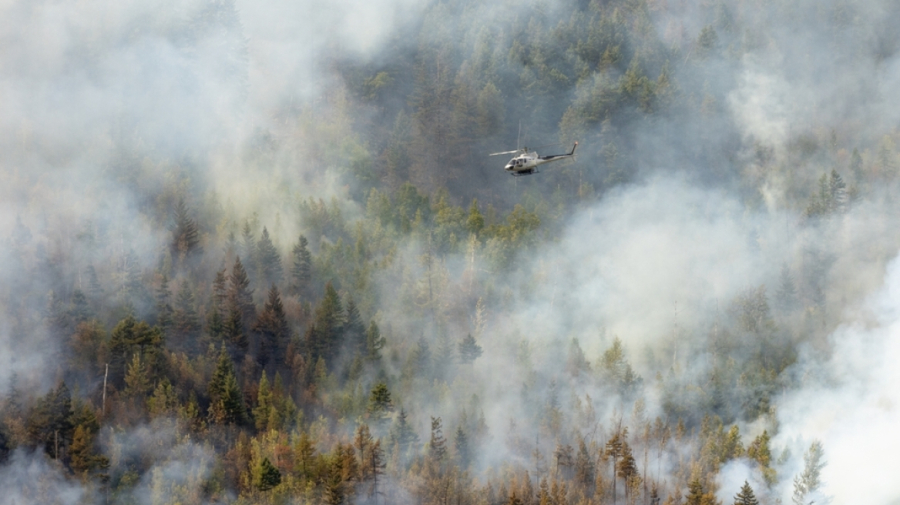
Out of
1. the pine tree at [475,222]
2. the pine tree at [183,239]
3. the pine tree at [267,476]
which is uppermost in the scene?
the pine tree at [475,222]

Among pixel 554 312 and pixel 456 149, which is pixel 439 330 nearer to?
pixel 554 312

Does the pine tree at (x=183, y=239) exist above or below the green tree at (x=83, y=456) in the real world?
above

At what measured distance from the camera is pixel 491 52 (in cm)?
18662

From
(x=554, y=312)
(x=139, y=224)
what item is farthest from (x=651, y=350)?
(x=139, y=224)

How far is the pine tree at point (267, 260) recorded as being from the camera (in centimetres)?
14475

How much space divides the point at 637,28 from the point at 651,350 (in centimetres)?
6558

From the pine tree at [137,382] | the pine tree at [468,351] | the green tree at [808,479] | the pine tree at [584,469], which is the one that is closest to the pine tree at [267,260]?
the pine tree at [137,382]

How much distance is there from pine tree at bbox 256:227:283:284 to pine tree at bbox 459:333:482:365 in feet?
73.6

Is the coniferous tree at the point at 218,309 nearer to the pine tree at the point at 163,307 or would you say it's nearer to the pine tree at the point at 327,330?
the pine tree at the point at 163,307

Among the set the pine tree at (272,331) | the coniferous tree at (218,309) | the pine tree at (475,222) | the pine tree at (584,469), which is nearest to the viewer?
the pine tree at (584,469)

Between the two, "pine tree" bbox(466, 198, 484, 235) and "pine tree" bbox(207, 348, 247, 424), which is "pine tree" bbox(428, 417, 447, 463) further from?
"pine tree" bbox(466, 198, 484, 235)

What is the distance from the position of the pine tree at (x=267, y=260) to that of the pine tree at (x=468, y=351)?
22438 mm

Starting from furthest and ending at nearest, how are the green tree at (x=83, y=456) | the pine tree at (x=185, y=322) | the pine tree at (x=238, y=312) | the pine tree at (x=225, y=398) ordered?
the pine tree at (x=238, y=312) < the pine tree at (x=185, y=322) < the pine tree at (x=225, y=398) < the green tree at (x=83, y=456)

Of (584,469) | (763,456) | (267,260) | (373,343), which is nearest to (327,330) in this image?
(373,343)
